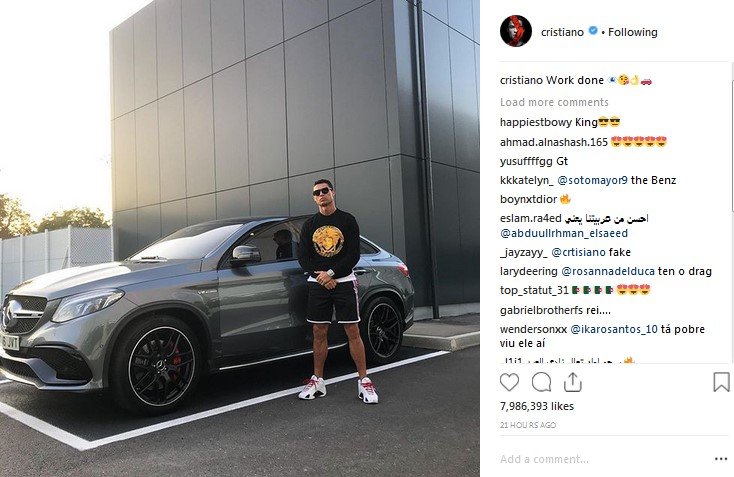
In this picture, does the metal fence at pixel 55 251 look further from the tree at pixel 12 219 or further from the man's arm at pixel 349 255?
the tree at pixel 12 219

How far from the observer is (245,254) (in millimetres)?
4625

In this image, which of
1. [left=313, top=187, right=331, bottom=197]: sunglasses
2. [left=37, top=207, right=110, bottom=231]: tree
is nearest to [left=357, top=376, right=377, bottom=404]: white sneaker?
[left=313, top=187, right=331, bottom=197]: sunglasses

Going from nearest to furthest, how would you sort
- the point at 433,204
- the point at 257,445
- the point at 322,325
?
the point at 257,445, the point at 322,325, the point at 433,204

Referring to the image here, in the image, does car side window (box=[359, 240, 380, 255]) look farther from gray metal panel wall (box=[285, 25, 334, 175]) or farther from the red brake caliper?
gray metal panel wall (box=[285, 25, 334, 175])

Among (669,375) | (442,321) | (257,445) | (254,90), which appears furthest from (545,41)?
(254,90)

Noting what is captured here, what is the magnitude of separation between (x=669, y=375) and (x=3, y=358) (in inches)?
187

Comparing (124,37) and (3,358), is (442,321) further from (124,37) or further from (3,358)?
(124,37)

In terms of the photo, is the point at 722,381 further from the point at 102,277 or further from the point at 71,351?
the point at 102,277

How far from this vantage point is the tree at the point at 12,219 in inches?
2116

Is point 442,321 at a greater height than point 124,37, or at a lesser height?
lesser

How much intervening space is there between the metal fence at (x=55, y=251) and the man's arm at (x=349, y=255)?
13.6 meters

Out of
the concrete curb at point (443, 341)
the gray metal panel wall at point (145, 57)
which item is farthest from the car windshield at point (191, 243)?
the gray metal panel wall at point (145, 57)

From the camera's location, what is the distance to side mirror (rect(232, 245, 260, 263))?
4.61m

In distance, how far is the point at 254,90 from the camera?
38.1 feet
